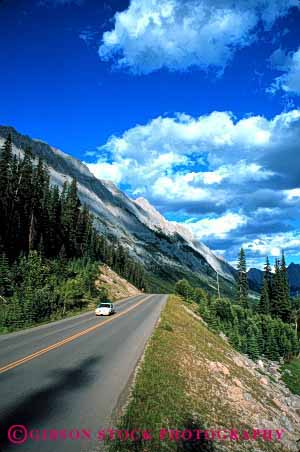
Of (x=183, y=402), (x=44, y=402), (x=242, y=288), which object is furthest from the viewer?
(x=242, y=288)

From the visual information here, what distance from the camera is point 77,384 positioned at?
415 inches

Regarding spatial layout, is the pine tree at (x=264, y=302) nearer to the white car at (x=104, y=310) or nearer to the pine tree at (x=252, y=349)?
the pine tree at (x=252, y=349)

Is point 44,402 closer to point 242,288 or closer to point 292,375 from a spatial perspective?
point 292,375

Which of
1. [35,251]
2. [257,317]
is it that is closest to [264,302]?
[257,317]

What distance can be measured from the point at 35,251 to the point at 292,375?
41.8 m

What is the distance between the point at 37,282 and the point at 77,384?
29677 mm

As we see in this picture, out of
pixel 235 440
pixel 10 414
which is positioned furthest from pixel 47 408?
pixel 235 440

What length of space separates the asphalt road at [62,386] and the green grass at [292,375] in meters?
28.9

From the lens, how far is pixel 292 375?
149 ft

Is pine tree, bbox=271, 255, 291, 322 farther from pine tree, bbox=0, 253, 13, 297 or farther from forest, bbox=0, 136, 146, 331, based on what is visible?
pine tree, bbox=0, 253, 13, 297

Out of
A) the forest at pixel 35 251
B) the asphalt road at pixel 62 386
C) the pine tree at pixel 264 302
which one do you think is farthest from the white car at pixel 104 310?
the pine tree at pixel 264 302

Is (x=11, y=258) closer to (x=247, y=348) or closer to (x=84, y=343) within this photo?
(x=84, y=343)

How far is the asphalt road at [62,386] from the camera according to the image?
7.04 m

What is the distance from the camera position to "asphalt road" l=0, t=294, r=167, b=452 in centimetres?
704
